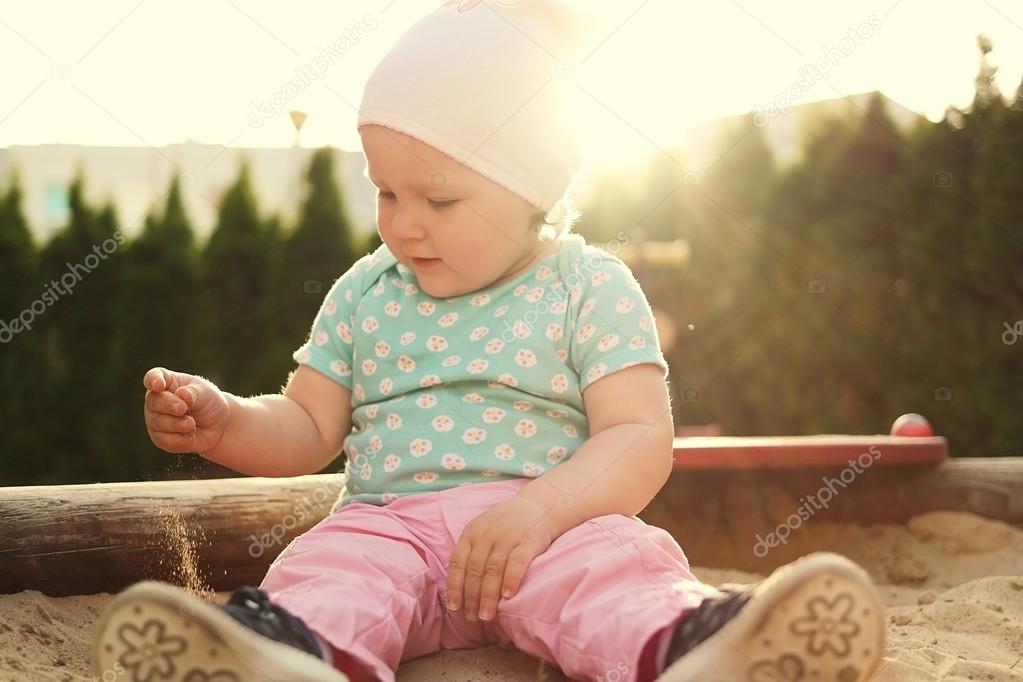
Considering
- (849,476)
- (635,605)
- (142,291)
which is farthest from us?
(142,291)

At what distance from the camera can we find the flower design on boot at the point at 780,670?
3.80 ft

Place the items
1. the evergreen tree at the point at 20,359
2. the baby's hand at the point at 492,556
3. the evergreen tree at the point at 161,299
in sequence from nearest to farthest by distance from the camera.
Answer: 1. the baby's hand at the point at 492,556
2. the evergreen tree at the point at 20,359
3. the evergreen tree at the point at 161,299

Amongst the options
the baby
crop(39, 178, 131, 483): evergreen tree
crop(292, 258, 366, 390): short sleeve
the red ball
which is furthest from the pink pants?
crop(39, 178, 131, 483): evergreen tree

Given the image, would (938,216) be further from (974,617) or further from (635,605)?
(635,605)

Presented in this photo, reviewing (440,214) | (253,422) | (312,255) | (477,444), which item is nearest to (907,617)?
(477,444)

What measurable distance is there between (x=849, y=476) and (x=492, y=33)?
193cm

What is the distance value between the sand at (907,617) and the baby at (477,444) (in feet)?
0.66

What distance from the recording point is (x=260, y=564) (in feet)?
7.93

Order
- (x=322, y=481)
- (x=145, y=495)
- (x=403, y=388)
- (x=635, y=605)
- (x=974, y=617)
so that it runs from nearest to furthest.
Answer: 1. (x=635, y=605)
2. (x=403, y=388)
3. (x=974, y=617)
4. (x=145, y=495)
5. (x=322, y=481)

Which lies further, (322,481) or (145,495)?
(322,481)

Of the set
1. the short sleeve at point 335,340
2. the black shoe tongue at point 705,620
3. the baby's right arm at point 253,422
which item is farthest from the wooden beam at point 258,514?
the black shoe tongue at point 705,620

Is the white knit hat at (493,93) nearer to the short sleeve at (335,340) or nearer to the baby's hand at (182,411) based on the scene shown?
the short sleeve at (335,340)

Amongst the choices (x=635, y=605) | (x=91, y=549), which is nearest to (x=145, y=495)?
(x=91, y=549)

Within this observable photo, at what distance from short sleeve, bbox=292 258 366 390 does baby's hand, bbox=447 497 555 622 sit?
0.63 metres
